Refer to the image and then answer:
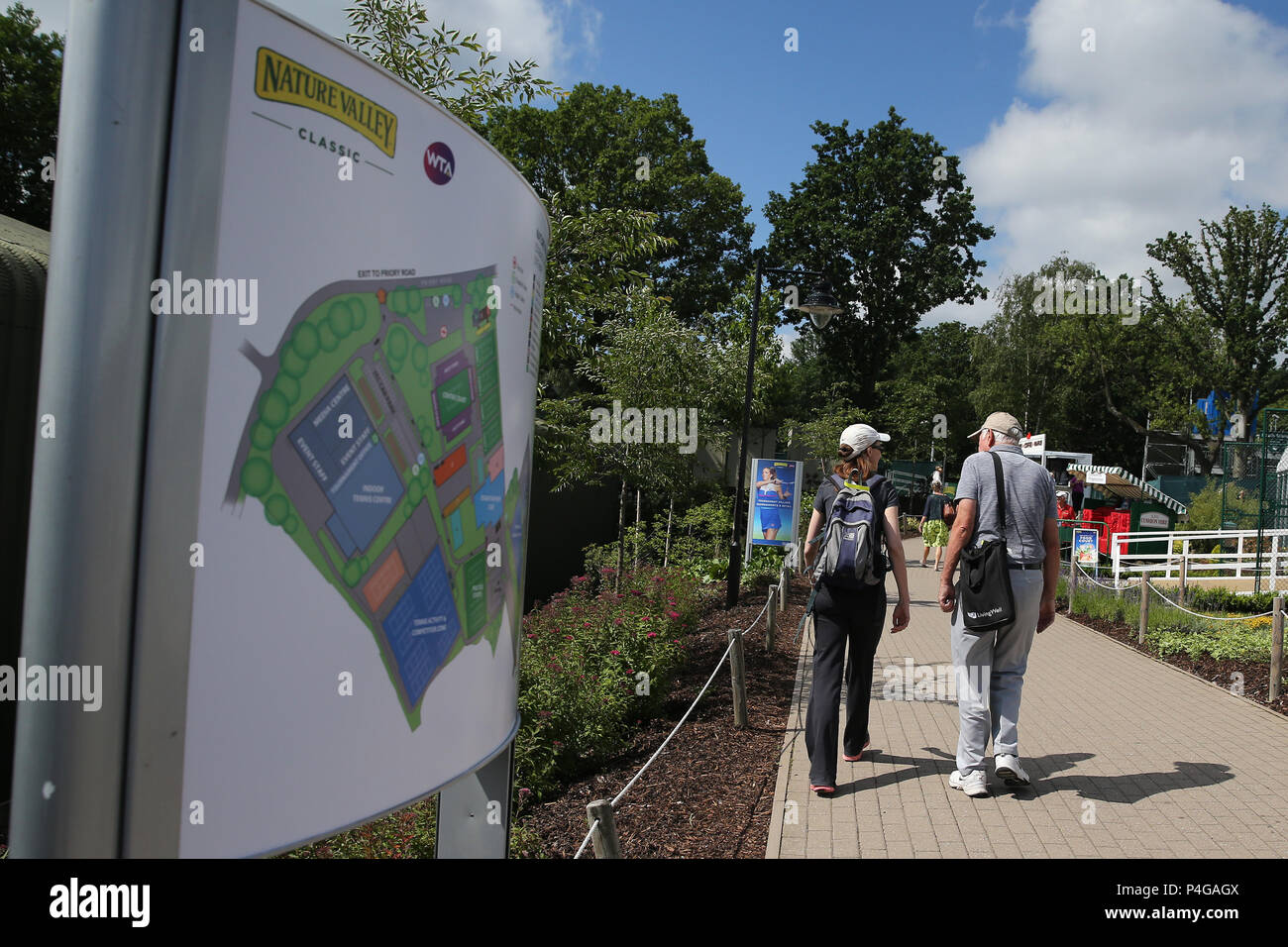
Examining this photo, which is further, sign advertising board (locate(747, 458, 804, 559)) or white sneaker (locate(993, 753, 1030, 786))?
sign advertising board (locate(747, 458, 804, 559))

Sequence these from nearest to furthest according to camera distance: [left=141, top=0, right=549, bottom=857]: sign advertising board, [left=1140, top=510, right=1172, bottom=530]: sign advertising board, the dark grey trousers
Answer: [left=141, top=0, right=549, bottom=857]: sign advertising board, the dark grey trousers, [left=1140, top=510, right=1172, bottom=530]: sign advertising board

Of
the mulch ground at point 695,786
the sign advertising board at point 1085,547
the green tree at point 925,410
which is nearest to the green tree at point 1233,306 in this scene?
the green tree at point 925,410

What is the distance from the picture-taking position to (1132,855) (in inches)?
173

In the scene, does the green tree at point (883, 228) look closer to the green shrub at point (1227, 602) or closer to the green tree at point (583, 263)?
the green shrub at point (1227, 602)

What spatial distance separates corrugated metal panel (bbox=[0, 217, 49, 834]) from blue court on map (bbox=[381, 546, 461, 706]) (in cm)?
357

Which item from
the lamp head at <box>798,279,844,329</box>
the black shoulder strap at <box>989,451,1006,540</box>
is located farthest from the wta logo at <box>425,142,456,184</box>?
the lamp head at <box>798,279,844,329</box>

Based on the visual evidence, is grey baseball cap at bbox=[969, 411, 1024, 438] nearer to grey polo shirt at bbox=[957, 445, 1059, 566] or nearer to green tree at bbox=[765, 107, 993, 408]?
grey polo shirt at bbox=[957, 445, 1059, 566]

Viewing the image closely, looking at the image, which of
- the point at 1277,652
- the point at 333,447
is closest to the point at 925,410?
the point at 1277,652

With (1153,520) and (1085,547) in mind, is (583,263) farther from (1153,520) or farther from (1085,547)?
(1153,520)

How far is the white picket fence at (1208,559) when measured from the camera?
49.9ft

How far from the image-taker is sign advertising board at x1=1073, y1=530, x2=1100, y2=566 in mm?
15094

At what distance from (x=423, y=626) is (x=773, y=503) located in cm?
1541

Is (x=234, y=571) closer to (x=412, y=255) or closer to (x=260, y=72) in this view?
(x=412, y=255)
